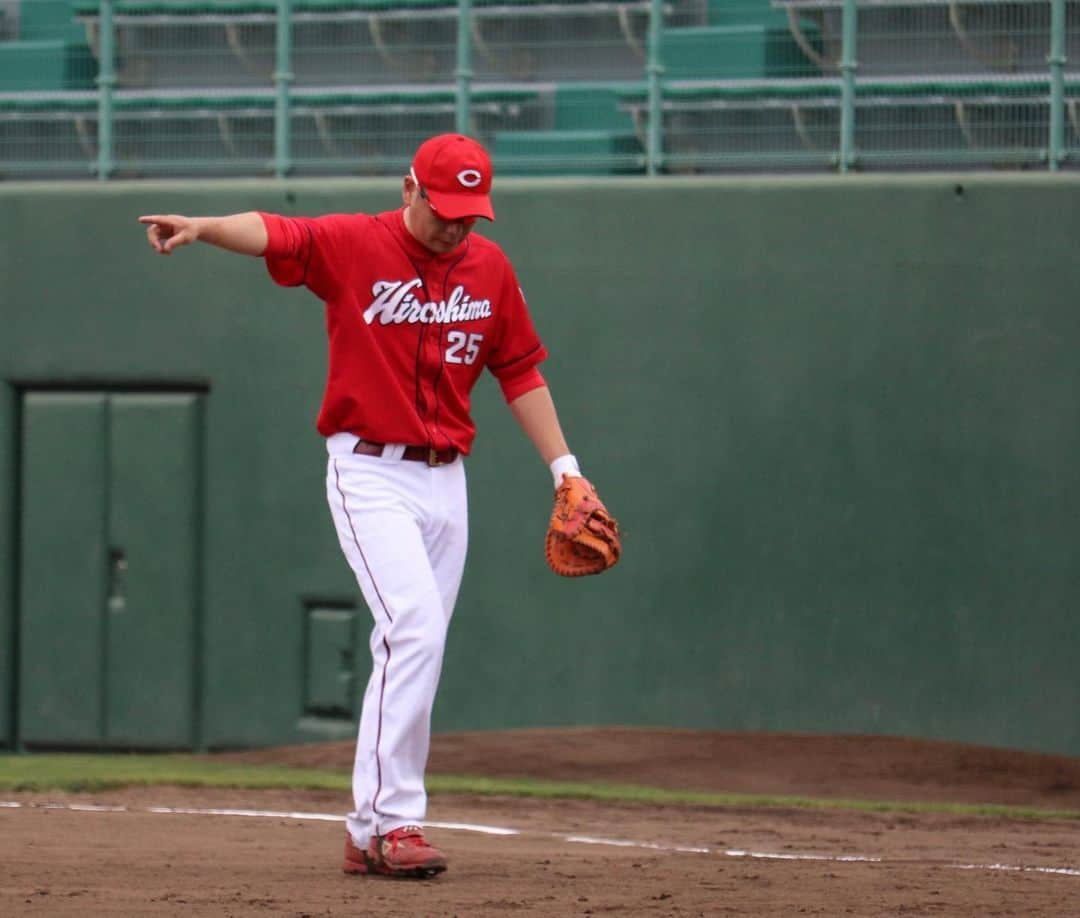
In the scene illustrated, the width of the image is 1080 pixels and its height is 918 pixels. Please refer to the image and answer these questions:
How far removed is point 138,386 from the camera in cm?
898

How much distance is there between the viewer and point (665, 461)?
8383 millimetres

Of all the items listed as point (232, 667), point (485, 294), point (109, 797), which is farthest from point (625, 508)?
point (485, 294)

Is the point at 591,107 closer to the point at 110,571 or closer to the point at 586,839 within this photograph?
the point at 110,571

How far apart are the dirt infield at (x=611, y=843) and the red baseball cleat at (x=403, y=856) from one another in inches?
1.9

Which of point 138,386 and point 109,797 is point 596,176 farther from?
point 109,797

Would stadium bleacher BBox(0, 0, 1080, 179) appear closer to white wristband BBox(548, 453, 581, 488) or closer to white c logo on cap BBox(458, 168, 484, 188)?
white wristband BBox(548, 453, 581, 488)

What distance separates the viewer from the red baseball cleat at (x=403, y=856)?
4.78m

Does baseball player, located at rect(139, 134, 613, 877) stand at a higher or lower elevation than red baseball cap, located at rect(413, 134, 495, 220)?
Result: lower

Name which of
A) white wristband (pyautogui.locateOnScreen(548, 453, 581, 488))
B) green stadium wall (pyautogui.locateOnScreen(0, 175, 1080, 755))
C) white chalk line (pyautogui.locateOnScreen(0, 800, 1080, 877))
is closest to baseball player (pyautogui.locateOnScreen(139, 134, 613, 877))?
white wristband (pyautogui.locateOnScreen(548, 453, 581, 488))

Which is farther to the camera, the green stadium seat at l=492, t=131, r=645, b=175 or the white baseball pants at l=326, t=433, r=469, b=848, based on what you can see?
the green stadium seat at l=492, t=131, r=645, b=175

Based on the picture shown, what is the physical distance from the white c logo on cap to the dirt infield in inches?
70.1

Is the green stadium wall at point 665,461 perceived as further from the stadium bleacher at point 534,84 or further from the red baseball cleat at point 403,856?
the red baseball cleat at point 403,856

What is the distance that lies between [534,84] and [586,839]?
4.54 m

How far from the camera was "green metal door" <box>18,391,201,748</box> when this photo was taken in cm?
888
